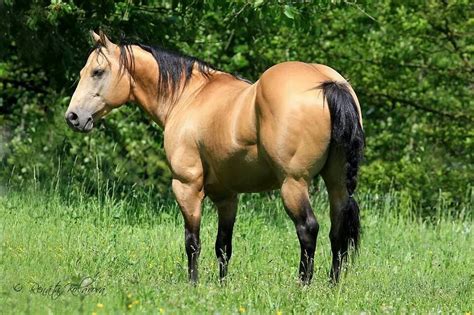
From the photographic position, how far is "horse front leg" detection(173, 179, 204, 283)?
7.62 m

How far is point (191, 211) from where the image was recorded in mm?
7641

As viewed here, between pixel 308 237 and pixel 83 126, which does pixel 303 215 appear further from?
pixel 83 126

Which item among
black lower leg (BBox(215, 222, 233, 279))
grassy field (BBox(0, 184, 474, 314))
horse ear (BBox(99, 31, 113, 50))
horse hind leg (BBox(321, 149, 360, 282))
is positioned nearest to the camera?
grassy field (BBox(0, 184, 474, 314))

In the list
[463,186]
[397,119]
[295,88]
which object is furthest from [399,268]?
[397,119]

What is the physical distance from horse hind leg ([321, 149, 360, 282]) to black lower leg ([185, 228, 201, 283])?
108 cm

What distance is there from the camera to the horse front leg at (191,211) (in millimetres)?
7617

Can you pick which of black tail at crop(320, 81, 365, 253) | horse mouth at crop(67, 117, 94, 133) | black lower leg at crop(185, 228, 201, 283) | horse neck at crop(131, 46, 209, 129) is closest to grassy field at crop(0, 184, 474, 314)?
black lower leg at crop(185, 228, 201, 283)

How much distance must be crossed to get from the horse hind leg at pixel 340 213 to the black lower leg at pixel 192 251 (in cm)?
108

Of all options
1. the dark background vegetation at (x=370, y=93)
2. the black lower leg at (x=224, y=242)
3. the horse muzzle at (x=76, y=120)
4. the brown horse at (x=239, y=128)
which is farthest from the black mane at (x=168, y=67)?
the dark background vegetation at (x=370, y=93)

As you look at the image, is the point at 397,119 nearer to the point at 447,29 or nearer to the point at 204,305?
the point at 447,29

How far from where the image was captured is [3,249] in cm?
830

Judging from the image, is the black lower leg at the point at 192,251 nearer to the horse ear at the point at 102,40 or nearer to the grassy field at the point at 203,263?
the grassy field at the point at 203,263

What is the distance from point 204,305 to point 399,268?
285cm

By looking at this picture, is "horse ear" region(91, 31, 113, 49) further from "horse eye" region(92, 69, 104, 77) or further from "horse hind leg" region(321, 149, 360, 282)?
"horse hind leg" region(321, 149, 360, 282)
